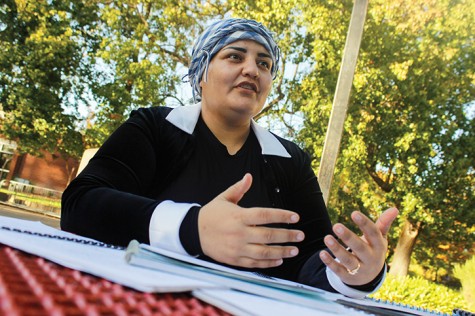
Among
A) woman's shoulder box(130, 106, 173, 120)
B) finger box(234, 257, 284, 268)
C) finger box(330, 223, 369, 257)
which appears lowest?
finger box(234, 257, 284, 268)

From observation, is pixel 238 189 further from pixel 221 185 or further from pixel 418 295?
pixel 418 295

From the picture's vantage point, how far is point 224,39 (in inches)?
71.1

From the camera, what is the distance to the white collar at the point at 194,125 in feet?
5.66

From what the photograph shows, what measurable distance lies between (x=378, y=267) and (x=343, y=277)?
0.09 metres

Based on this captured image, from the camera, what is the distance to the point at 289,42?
1212 cm

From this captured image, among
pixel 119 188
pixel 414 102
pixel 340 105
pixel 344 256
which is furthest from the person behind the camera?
pixel 414 102

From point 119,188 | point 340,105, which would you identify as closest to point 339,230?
point 119,188

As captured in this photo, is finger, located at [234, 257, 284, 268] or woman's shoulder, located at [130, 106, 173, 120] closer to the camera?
finger, located at [234, 257, 284, 268]

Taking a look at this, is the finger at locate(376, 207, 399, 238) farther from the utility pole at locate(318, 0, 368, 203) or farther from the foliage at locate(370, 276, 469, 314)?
the foliage at locate(370, 276, 469, 314)

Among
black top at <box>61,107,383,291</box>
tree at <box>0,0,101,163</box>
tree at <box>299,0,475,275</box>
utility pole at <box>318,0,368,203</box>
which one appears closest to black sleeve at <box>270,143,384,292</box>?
black top at <box>61,107,383,291</box>

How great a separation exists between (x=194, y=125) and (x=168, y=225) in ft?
3.05

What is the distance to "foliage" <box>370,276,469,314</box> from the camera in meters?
7.13

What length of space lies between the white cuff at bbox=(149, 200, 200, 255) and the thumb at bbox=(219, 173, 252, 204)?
0.09 m

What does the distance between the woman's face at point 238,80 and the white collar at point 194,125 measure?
3.2 inches
